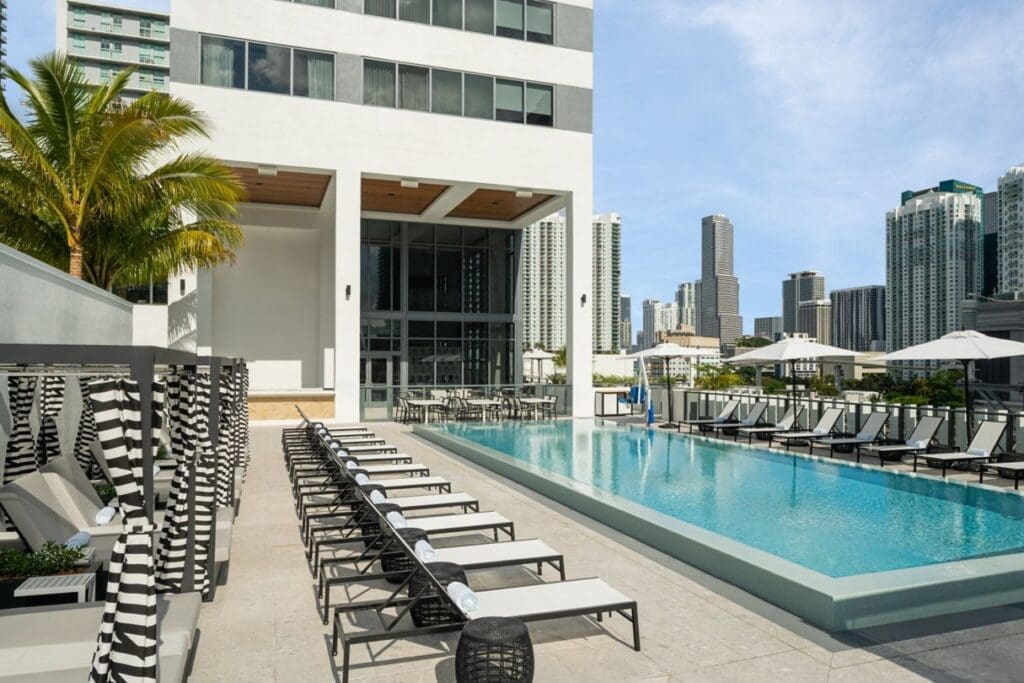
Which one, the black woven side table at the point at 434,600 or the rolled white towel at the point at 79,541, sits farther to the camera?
the rolled white towel at the point at 79,541

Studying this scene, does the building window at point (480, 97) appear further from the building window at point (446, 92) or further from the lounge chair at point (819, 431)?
the lounge chair at point (819, 431)

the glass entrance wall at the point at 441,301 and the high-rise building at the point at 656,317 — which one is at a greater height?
the high-rise building at the point at 656,317

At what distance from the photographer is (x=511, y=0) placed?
2122 centimetres

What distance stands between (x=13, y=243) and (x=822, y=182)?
84606 millimetres

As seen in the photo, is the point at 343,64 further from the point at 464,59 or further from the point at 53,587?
the point at 53,587

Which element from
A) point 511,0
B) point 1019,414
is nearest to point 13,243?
point 511,0

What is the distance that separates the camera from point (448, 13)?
20562mm

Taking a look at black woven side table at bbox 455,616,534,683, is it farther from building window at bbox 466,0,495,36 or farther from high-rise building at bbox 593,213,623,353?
high-rise building at bbox 593,213,623,353

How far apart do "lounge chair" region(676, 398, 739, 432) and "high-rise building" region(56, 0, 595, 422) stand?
4752 mm

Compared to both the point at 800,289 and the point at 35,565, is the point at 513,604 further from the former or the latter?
the point at 800,289

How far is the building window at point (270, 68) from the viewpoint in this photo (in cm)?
1869

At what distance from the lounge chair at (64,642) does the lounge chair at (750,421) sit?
44.3 feet

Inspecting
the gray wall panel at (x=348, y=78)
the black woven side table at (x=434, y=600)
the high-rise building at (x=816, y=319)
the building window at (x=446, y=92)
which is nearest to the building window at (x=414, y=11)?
the building window at (x=446, y=92)

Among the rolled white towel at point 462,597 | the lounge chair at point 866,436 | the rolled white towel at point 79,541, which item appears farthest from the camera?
the lounge chair at point 866,436
